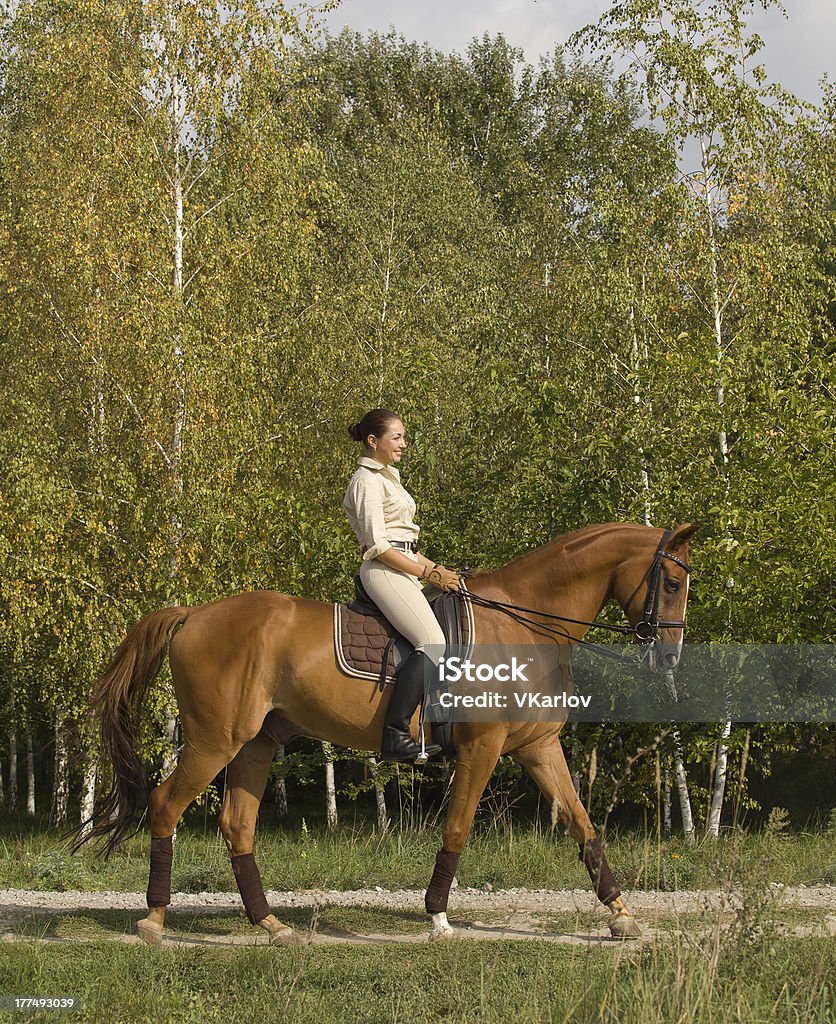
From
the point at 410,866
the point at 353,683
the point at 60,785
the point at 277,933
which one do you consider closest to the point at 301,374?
the point at 60,785

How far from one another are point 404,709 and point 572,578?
131 centimetres

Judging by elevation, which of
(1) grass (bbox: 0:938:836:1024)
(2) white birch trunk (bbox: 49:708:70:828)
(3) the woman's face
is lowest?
(2) white birch trunk (bbox: 49:708:70:828)

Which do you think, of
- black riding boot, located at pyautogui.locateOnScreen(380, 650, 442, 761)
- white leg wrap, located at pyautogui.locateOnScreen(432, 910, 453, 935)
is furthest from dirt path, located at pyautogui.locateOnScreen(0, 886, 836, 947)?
black riding boot, located at pyautogui.locateOnScreen(380, 650, 442, 761)

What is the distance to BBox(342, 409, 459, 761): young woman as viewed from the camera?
6.85 metres

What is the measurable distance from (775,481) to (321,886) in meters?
6.09

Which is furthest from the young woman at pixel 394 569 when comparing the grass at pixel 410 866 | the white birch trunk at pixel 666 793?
the white birch trunk at pixel 666 793

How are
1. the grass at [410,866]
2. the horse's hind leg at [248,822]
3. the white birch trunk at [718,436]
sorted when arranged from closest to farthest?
the horse's hind leg at [248,822] → the grass at [410,866] → the white birch trunk at [718,436]

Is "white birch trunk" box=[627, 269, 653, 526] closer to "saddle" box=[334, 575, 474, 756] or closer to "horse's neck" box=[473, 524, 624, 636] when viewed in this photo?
"horse's neck" box=[473, 524, 624, 636]

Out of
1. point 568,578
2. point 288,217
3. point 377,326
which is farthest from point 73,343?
Answer: point 568,578

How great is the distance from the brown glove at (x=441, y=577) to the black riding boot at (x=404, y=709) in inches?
16.6

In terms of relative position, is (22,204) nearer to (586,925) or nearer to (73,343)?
(73,343)

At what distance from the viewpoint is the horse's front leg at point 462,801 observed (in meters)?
6.88

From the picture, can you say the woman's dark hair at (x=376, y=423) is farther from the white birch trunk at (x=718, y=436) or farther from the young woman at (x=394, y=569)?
the white birch trunk at (x=718, y=436)

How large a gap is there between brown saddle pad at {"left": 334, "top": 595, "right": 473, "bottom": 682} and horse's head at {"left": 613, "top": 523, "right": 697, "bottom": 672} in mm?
997
